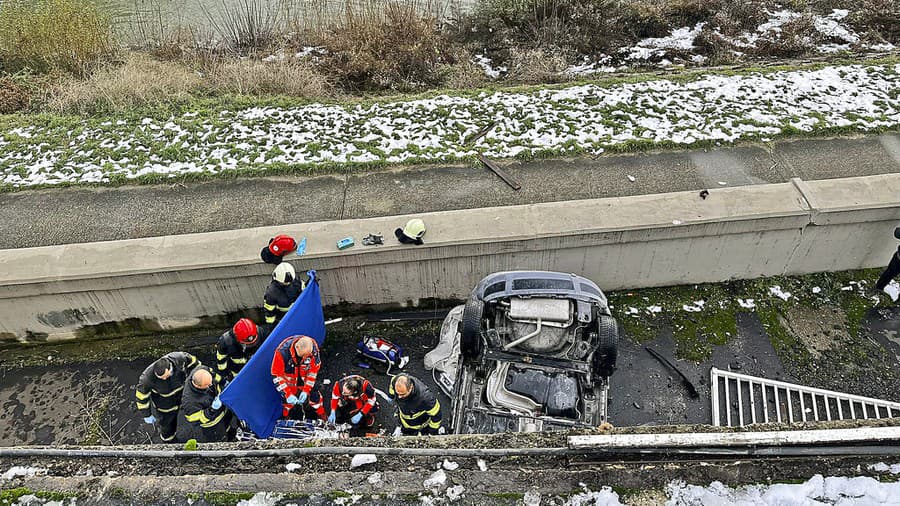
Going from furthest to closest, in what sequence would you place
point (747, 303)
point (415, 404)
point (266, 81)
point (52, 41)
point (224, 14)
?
point (224, 14) < point (52, 41) < point (266, 81) < point (747, 303) < point (415, 404)

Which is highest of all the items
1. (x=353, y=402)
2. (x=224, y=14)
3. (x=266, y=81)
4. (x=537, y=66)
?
(x=224, y=14)

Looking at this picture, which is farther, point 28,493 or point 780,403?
point 780,403

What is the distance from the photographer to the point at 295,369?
15.7ft

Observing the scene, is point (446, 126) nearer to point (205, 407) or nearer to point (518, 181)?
point (518, 181)

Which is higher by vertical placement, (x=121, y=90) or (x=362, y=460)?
(x=362, y=460)

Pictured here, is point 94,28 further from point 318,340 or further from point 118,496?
point 118,496

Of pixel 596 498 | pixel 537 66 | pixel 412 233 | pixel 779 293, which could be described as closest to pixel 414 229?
pixel 412 233

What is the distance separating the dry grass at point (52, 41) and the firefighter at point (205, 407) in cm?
856

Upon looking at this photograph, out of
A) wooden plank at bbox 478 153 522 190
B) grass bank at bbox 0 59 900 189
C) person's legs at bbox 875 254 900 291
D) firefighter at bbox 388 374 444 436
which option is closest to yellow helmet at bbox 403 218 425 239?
firefighter at bbox 388 374 444 436

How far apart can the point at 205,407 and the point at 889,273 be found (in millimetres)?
7141

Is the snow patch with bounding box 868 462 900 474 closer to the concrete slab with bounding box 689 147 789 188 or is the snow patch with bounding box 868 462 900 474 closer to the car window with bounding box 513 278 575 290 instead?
the car window with bounding box 513 278 575 290

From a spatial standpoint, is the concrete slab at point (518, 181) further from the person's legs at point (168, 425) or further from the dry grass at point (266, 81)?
the dry grass at point (266, 81)

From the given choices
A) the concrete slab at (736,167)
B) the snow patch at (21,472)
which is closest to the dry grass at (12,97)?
the snow patch at (21,472)

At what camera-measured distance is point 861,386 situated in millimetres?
5375
